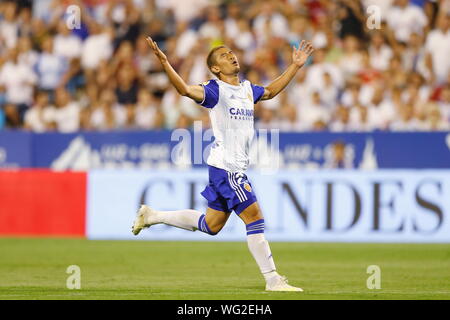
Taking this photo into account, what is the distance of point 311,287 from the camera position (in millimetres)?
10242

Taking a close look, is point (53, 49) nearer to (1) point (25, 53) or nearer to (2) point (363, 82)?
(1) point (25, 53)

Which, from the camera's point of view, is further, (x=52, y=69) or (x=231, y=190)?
(x=52, y=69)

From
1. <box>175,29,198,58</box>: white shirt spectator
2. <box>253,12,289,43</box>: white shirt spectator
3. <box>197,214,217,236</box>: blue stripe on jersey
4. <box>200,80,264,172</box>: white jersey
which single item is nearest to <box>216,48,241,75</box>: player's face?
<box>200,80,264,172</box>: white jersey

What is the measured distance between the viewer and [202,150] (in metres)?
18.5

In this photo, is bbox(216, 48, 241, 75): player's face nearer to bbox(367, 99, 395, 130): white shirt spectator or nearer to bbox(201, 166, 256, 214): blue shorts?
bbox(201, 166, 256, 214): blue shorts

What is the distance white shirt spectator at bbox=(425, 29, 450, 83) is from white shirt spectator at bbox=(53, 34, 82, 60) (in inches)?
306

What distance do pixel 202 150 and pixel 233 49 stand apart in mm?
2897

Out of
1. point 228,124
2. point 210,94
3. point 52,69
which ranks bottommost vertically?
point 228,124

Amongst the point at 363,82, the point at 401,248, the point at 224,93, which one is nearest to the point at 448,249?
the point at 401,248

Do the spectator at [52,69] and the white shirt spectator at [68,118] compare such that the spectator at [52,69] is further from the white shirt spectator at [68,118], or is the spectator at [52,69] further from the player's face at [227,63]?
the player's face at [227,63]

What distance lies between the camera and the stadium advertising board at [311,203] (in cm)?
1598

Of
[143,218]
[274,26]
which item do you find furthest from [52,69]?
[143,218]

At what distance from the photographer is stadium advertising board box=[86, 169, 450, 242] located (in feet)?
52.4

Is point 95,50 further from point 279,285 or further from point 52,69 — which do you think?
point 279,285
